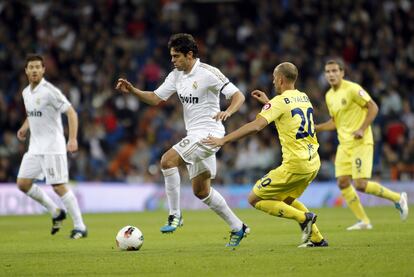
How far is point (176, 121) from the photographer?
2344 cm

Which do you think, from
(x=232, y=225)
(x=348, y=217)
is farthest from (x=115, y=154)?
(x=232, y=225)

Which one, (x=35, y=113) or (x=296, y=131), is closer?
(x=296, y=131)

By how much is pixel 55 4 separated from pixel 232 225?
57.9 feet

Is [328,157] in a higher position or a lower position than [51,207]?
higher

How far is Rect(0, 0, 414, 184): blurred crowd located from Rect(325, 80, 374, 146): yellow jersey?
801 centimetres

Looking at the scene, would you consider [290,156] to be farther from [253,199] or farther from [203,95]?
[203,95]

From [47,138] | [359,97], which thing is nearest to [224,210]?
[47,138]

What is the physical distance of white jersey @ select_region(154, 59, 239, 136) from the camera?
10.9m

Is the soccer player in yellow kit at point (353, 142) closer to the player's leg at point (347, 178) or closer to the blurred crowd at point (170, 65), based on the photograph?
the player's leg at point (347, 178)

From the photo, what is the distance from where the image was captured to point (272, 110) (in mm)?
9688

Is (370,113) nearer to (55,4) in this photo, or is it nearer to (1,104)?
(1,104)

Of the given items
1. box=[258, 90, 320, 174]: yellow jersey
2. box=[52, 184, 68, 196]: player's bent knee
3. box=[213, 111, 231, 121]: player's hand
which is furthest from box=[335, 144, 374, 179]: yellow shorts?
box=[213, 111, 231, 121]: player's hand

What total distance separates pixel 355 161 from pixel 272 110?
14.2 ft

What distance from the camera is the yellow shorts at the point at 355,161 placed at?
44.8 feet
